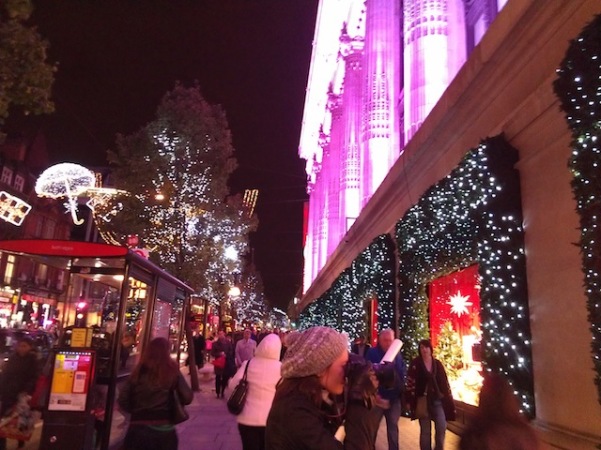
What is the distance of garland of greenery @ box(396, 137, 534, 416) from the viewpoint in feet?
24.0

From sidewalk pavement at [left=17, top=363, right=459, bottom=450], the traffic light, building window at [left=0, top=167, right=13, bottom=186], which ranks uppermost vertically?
building window at [left=0, top=167, right=13, bottom=186]

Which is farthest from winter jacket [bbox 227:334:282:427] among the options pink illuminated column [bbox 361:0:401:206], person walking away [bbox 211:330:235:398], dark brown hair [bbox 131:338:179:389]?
pink illuminated column [bbox 361:0:401:206]

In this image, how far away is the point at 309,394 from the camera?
84.9 inches

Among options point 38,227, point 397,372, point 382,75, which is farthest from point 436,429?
point 38,227

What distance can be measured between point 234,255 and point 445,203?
19.9 metres

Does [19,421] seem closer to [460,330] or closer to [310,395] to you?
[310,395]

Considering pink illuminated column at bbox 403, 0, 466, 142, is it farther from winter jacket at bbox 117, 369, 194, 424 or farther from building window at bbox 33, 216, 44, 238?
building window at bbox 33, 216, 44, 238

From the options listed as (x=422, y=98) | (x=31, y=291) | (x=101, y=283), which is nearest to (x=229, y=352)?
(x=101, y=283)

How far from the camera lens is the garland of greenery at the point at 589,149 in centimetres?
521

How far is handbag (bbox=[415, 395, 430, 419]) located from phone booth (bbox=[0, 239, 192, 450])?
4.05 metres

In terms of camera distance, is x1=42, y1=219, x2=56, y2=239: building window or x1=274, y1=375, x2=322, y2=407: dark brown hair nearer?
x1=274, y1=375, x2=322, y2=407: dark brown hair

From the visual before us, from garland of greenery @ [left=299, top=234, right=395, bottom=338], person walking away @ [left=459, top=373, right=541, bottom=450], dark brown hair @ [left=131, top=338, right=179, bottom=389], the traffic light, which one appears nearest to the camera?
person walking away @ [left=459, top=373, right=541, bottom=450]

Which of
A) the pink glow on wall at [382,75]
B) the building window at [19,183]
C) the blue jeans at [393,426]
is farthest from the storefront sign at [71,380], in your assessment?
the building window at [19,183]

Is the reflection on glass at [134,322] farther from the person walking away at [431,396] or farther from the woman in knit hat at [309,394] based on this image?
the woman in knit hat at [309,394]
